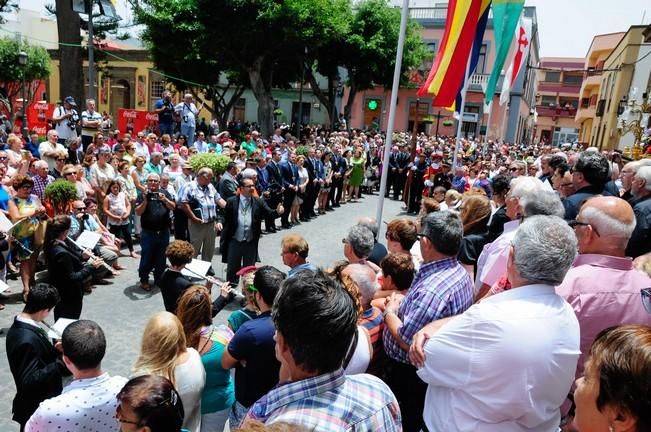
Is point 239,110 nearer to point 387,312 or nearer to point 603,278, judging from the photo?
point 387,312

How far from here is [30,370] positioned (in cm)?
293

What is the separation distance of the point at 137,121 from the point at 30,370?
1518 centimetres

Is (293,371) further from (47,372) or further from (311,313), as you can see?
(47,372)

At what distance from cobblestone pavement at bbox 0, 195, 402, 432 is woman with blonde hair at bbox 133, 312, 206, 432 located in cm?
192

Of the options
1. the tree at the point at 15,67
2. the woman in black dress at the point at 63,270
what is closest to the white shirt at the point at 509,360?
the woman in black dress at the point at 63,270

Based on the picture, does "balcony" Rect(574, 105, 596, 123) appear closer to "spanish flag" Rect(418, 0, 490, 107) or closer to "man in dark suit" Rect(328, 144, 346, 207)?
"man in dark suit" Rect(328, 144, 346, 207)

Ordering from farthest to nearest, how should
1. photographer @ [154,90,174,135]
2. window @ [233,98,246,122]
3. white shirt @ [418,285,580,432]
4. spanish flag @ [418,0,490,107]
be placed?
1. window @ [233,98,246,122]
2. photographer @ [154,90,174,135]
3. spanish flag @ [418,0,490,107]
4. white shirt @ [418,285,580,432]

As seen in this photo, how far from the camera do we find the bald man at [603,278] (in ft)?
8.04

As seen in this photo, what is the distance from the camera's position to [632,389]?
50.5 inches

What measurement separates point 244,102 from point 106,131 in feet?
107

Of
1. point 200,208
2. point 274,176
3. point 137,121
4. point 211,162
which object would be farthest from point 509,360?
point 137,121

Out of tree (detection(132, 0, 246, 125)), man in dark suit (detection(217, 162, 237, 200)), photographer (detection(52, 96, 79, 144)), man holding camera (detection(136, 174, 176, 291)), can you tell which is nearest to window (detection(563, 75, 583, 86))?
tree (detection(132, 0, 246, 125))

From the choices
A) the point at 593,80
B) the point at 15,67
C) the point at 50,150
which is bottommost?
the point at 50,150

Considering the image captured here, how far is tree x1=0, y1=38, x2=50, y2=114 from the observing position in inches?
1248
